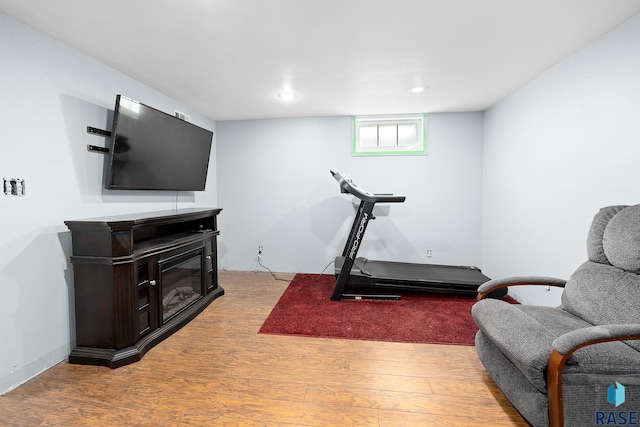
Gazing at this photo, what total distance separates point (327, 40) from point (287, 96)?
133 centimetres

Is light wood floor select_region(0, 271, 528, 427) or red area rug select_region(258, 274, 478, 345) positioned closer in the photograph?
light wood floor select_region(0, 271, 528, 427)

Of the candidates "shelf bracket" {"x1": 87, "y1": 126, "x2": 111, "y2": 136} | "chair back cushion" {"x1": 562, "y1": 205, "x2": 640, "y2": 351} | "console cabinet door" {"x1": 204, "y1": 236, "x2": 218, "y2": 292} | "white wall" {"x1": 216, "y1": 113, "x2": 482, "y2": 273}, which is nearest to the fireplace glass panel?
"console cabinet door" {"x1": 204, "y1": 236, "x2": 218, "y2": 292}

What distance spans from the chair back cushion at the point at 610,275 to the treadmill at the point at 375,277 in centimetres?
149

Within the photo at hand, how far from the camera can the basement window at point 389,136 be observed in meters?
4.23

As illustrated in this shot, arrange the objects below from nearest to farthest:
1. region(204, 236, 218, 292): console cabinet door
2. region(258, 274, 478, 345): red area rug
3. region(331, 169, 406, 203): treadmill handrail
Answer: region(258, 274, 478, 345): red area rug, region(331, 169, 406, 203): treadmill handrail, region(204, 236, 218, 292): console cabinet door

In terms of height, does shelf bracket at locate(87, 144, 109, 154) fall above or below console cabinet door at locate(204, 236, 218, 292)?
above

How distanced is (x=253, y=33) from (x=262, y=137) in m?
2.45

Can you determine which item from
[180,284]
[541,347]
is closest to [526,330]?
[541,347]

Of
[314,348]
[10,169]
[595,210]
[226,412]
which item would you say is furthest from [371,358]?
[10,169]

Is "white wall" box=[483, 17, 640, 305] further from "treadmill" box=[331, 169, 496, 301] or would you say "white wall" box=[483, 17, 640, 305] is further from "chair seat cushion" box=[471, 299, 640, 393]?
"chair seat cushion" box=[471, 299, 640, 393]

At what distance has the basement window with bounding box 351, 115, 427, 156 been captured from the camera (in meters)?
4.23

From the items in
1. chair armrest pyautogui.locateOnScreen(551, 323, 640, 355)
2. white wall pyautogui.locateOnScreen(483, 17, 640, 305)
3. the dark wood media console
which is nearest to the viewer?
chair armrest pyautogui.locateOnScreen(551, 323, 640, 355)

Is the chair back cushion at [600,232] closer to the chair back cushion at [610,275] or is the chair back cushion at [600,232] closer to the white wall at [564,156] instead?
the chair back cushion at [610,275]

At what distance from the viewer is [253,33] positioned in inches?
80.0
